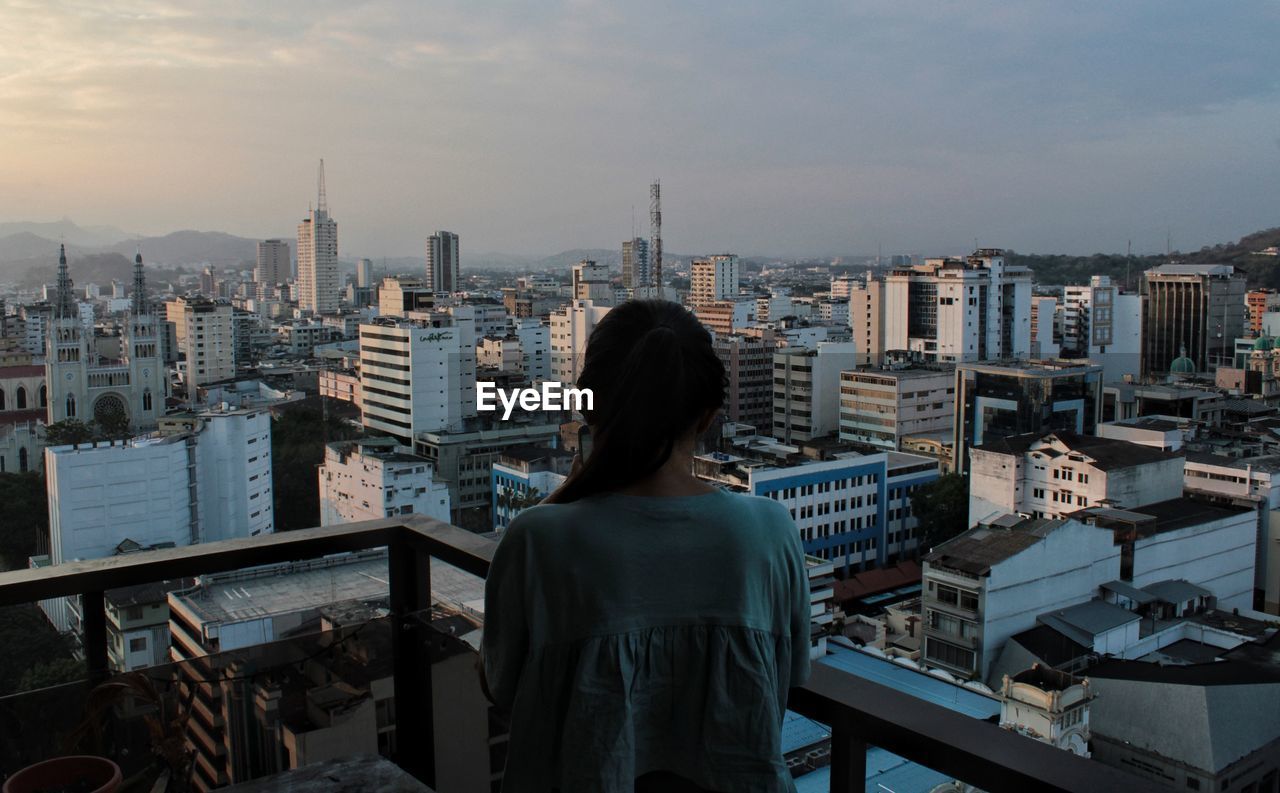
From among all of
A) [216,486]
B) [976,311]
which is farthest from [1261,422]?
[216,486]

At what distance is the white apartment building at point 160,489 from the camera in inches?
278

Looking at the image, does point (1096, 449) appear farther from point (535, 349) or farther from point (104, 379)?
point (104, 379)

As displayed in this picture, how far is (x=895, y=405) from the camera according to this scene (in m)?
11.5

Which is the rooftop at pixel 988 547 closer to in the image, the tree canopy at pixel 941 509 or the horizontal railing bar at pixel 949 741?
the tree canopy at pixel 941 509

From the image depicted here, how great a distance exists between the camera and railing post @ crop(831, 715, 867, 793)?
1.80 feet

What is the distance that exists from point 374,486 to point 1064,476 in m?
5.24

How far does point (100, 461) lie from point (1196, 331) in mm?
18043

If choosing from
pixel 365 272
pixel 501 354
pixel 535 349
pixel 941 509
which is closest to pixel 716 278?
pixel 535 349

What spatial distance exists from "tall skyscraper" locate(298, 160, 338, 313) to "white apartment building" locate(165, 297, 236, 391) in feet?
53.1

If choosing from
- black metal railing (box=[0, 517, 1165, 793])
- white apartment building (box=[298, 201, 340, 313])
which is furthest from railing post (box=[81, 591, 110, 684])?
white apartment building (box=[298, 201, 340, 313])

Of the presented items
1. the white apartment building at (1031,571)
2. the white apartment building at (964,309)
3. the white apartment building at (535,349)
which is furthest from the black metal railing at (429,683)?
the white apartment building at (535,349)

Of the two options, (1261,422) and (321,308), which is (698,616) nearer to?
(1261,422)

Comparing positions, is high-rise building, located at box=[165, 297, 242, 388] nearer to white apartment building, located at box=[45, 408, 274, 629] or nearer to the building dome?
white apartment building, located at box=[45, 408, 274, 629]

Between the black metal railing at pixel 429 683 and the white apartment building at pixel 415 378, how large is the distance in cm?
1099
